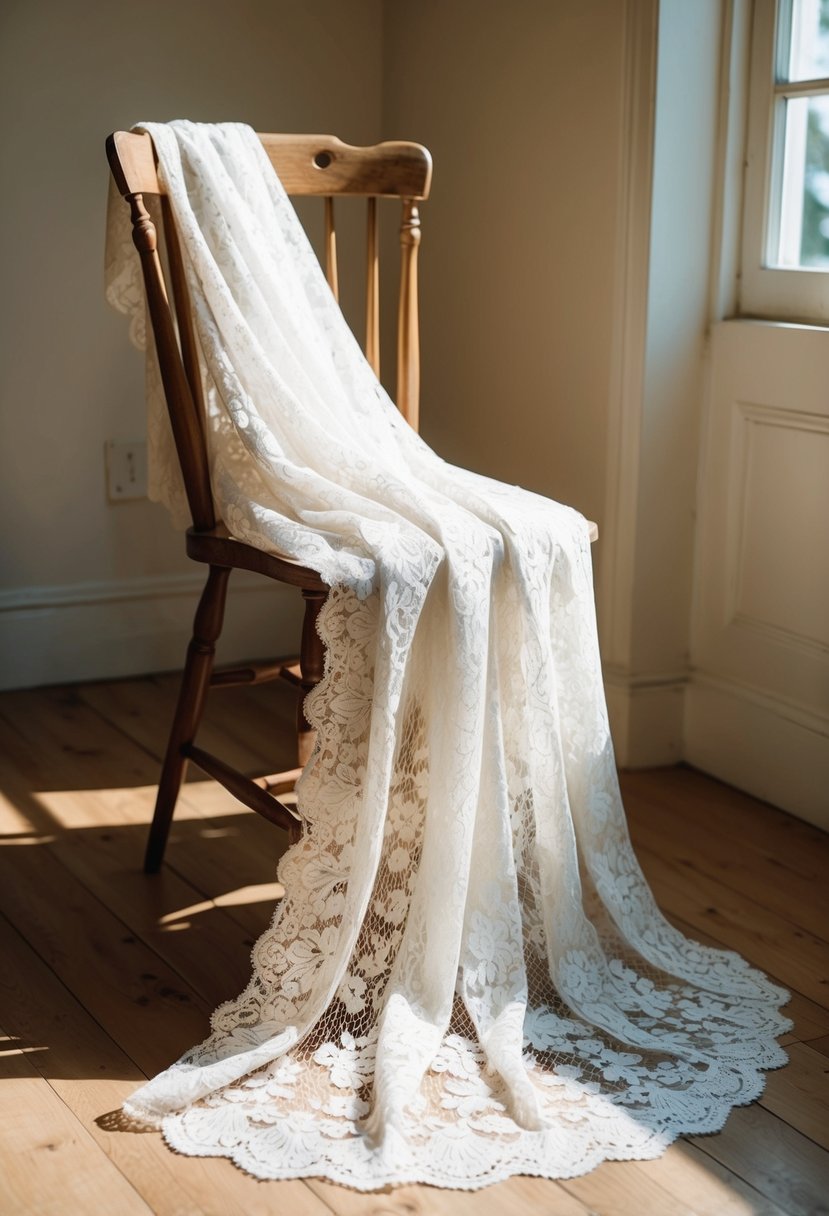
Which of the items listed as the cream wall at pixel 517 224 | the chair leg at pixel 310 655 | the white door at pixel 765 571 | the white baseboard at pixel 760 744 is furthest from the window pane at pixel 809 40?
the chair leg at pixel 310 655

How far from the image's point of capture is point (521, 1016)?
1.66m

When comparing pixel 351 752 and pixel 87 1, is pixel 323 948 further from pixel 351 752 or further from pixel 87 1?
pixel 87 1

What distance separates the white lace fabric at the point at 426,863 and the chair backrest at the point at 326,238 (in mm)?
34

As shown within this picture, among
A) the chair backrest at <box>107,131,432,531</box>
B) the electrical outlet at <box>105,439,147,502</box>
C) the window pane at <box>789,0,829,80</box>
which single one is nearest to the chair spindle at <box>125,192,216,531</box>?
the chair backrest at <box>107,131,432,531</box>

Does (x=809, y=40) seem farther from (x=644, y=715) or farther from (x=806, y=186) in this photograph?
(x=644, y=715)

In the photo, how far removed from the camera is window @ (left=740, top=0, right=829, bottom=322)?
2223 mm

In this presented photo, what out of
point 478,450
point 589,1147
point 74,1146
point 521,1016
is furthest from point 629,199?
point 74,1146

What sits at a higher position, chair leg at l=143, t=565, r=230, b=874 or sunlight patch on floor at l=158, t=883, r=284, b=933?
chair leg at l=143, t=565, r=230, b=874

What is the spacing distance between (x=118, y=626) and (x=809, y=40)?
1.64 meters

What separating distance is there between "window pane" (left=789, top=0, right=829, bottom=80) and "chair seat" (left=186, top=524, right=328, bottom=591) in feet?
3.79

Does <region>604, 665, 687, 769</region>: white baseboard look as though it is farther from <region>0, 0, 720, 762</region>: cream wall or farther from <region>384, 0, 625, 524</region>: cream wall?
<region>384, 0, 625, 524</region>: cream wall

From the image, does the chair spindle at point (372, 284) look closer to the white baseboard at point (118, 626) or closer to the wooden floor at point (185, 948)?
the wooden floor at point (185, 948)

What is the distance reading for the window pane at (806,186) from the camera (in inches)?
87.7

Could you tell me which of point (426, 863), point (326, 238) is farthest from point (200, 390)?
point (426, 863)
